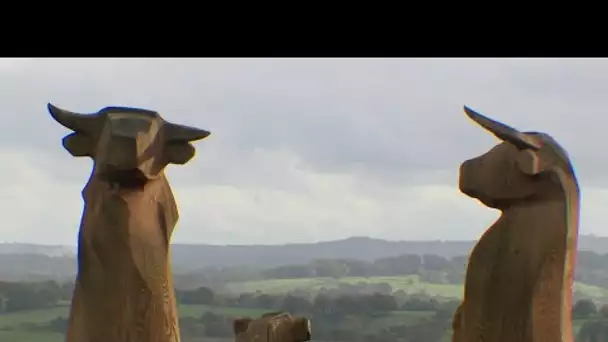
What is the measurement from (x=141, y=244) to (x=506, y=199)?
1.20m

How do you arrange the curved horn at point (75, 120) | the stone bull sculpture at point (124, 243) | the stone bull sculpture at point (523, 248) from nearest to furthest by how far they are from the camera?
the stone bull sculpture at point (523, 248) → the stone bull sculpture at point (124, 243) → the curved horn at point (75, 120)

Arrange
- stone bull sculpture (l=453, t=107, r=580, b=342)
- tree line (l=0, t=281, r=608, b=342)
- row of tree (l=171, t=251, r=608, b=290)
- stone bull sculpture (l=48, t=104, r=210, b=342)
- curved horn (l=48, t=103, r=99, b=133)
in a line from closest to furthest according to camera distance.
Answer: stone bull sculpture (l=453, t=107, r=580, b=342) → stone bull sculpture (l=48, t=104, r=210, b=342) → curved horn (l=48, t=103, r=99, b=133) → tree line (l=0, t=281, r=608, b=342) → row of tree (l=171, t=251, r=608, b=290)

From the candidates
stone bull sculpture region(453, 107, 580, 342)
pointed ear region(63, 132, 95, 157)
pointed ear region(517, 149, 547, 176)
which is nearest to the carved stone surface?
stone bull sculpture region(453, 107, 580, 342)

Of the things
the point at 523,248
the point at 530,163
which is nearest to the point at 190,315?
the point at 523,248

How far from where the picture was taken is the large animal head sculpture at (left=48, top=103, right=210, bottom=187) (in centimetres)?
314

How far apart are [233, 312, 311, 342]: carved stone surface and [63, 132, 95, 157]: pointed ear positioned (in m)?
0.82

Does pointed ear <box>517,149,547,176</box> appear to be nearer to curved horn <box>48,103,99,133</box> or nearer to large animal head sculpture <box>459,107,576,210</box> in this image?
large animal head sculpture <box>459,107,576,210</box>

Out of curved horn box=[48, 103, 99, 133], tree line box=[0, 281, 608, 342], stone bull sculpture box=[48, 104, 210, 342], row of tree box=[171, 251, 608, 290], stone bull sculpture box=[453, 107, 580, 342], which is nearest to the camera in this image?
stone bull sculpture box=[453, 107, 580, 342]

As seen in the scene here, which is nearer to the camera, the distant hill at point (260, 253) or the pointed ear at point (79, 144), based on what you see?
the pointed ear at point (79, 144)

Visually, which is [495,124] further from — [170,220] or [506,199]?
[170,220]

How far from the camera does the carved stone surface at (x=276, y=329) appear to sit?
3.37 m

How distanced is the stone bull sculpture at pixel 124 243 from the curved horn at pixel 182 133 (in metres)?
0.04

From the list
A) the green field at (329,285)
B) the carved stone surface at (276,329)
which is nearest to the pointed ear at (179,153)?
the carved stone surface at (276,329)

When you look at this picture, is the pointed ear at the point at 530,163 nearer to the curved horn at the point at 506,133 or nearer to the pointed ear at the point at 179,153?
the curved horn at the point at 506,133
